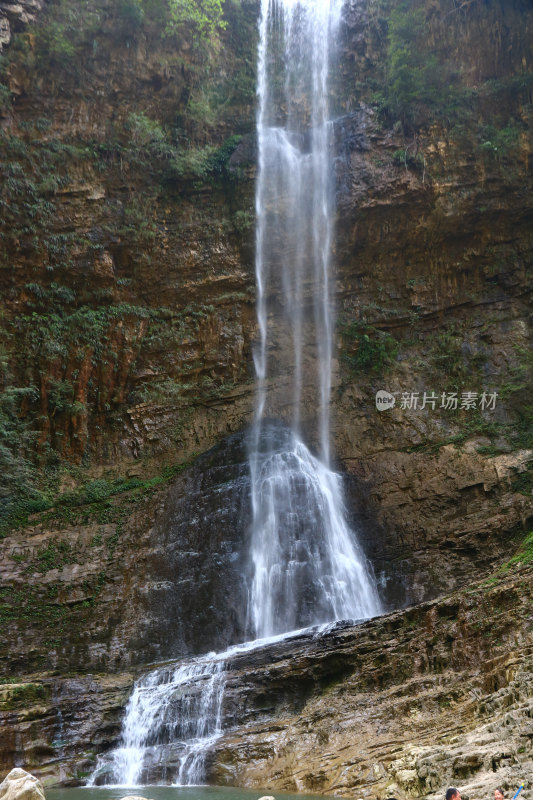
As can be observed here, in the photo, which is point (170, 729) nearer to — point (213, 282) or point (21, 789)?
point (21, 789)

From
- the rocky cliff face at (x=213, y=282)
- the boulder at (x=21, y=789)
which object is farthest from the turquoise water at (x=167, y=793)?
the rocky cliff face at (x=213, y=282)

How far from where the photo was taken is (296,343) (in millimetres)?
21406

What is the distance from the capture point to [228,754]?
1074cm

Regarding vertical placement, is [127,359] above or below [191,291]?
below

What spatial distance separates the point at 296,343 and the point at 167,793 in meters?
13.8

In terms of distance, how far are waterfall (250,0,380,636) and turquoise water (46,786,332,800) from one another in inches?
182

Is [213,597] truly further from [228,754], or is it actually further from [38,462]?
[38,462]

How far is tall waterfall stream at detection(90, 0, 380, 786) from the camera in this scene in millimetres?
11820

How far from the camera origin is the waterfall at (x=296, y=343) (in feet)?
50.3

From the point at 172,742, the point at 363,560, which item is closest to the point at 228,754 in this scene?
the point at 172,742

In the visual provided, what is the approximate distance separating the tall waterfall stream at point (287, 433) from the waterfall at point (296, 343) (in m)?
0.03

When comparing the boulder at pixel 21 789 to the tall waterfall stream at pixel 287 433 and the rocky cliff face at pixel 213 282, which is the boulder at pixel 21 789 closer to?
the tall waterfall stream at pixel 287 433

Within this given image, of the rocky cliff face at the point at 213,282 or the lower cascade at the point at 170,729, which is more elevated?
the rocky cliff face at the point at 213,282

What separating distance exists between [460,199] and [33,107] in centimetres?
1289
